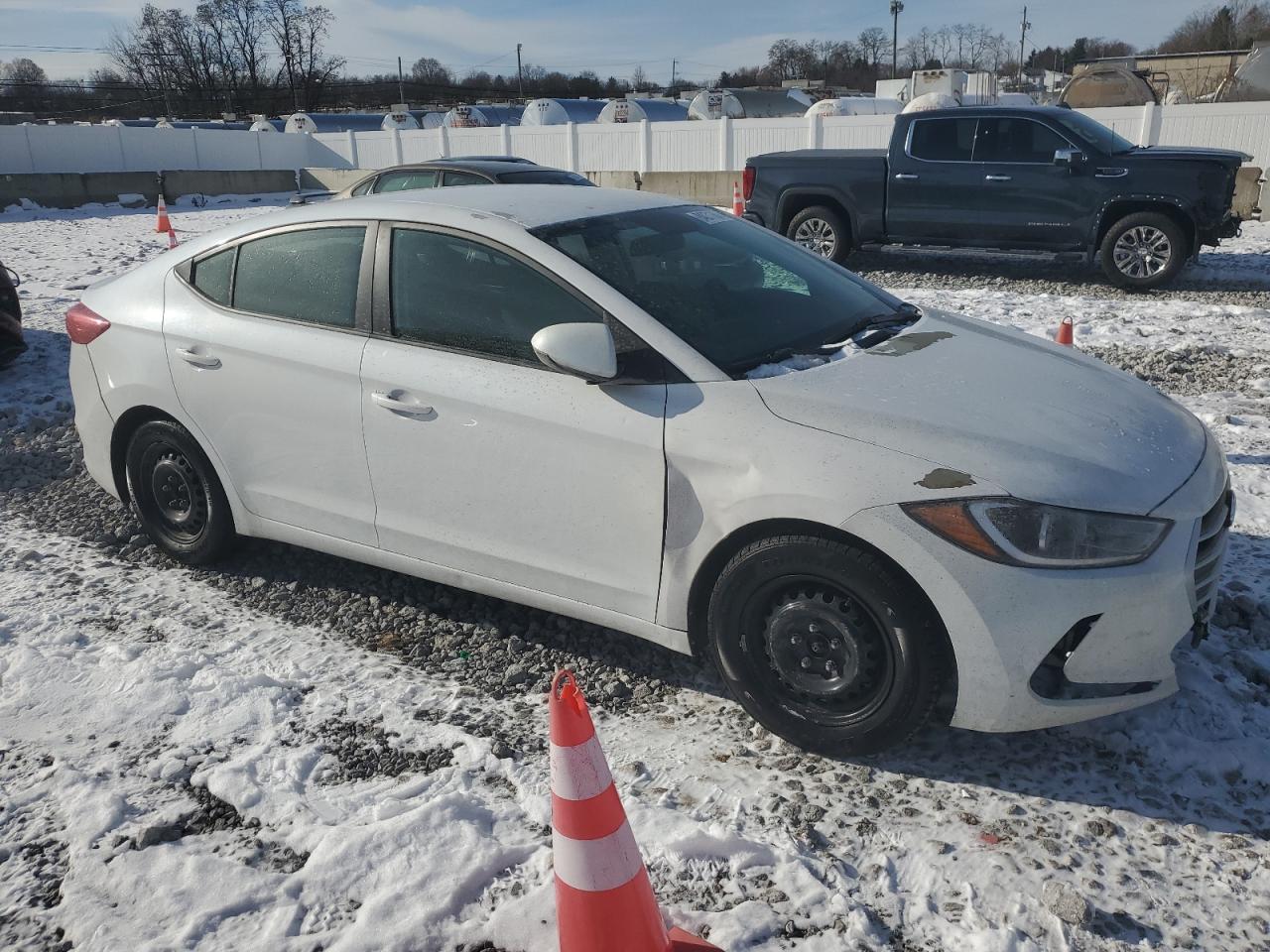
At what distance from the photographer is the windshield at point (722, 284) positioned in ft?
10.9

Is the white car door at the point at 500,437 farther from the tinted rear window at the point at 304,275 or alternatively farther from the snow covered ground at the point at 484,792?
the snow covered ground at the point at 484,792

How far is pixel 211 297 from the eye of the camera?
4.19m

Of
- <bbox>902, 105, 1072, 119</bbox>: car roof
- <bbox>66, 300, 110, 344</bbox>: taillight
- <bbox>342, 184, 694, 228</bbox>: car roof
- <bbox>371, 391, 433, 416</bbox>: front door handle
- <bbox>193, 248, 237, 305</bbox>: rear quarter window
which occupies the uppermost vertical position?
<bbox>902, 105, 1072, 119</bbox>: car roof

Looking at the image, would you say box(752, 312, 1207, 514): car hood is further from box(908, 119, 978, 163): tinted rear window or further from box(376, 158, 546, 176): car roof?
box(908, 119, 978, 163): tinted rear window

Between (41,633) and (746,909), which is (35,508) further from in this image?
(746,909)

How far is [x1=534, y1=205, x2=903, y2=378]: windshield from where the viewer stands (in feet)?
10.9

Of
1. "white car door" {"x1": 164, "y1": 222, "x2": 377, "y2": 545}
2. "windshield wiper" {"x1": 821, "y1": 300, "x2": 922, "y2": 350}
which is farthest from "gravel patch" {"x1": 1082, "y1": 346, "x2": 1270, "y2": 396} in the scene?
"white car door" {"x1": 164, "y1": 222, "x2": 377, "y2": 545}

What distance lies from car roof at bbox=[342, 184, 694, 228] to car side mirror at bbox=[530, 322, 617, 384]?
67 cm

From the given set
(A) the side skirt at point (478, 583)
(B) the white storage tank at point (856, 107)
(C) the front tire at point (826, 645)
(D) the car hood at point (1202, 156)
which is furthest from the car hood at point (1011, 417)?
(B) the white storage tank at point (856, 107)

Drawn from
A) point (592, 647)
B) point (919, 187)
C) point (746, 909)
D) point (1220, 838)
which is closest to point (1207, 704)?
point (1220, 838)

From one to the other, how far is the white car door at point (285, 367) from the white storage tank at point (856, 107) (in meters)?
27.3

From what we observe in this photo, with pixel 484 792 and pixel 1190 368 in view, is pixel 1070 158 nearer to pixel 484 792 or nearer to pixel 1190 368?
pixel 1190 368

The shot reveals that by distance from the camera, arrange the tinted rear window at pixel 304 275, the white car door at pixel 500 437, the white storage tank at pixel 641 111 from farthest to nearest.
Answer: the white storage tank at pixel 641 111 → the tinted rear window at pixel 304 275 → the white car door at pixel 500 437

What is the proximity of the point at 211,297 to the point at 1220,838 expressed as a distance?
13.3 feet
